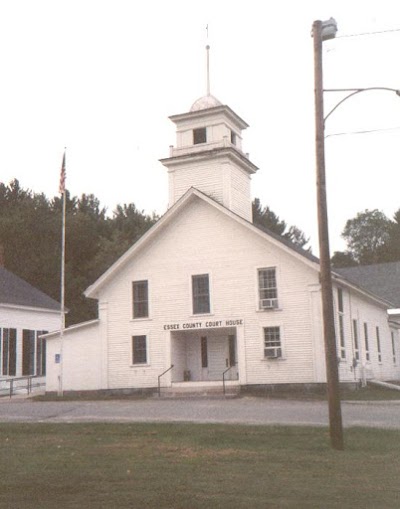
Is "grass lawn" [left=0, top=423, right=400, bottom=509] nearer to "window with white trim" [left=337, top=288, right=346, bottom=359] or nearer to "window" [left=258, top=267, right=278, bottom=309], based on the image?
"window" [left=258, top=267, right=278, bottom=309]

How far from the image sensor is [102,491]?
32.6 feet

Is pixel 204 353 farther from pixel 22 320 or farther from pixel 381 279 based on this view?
pixel 381 279

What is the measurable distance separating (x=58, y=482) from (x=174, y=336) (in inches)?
895

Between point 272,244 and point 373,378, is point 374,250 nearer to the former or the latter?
point 373,378

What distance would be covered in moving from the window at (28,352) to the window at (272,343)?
52.1ft

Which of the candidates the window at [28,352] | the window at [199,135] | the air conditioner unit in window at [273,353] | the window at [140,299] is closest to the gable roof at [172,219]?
the window at [140,299]

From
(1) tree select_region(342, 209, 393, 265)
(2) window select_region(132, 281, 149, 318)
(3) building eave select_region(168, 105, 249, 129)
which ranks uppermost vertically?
(1) tree select_region(342, 209, 393, 265)

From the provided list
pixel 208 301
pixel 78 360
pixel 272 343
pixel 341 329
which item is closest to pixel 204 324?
pixel 208 301

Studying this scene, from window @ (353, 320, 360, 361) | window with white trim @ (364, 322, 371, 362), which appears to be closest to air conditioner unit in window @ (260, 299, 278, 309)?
window @ (353, 320, 360, 361)

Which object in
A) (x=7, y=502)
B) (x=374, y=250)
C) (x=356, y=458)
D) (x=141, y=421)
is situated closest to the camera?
(x=7, y=502)

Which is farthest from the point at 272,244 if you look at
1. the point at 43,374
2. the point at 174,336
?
the point at 43,374

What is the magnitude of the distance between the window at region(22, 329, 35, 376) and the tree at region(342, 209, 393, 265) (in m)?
59.0

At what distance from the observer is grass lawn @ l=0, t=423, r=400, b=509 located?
9414 mm

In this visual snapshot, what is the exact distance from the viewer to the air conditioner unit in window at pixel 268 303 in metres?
31.2
